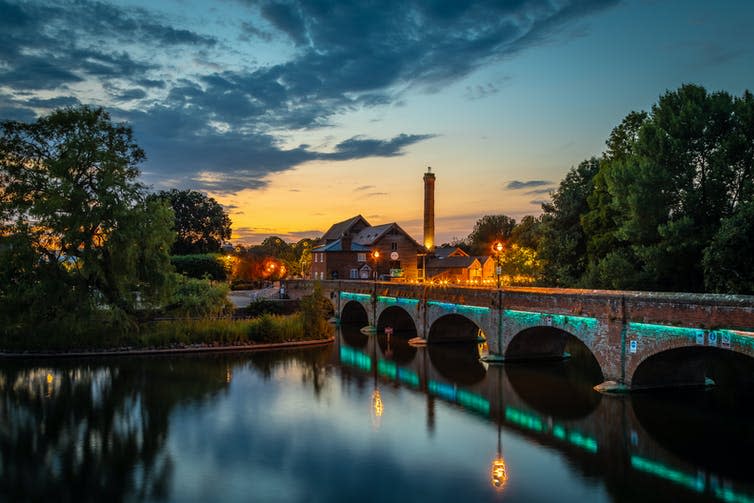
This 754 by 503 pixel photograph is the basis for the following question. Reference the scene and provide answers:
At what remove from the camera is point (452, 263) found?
9369 centimetres

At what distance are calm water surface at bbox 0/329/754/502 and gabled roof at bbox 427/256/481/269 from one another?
59.4 metres

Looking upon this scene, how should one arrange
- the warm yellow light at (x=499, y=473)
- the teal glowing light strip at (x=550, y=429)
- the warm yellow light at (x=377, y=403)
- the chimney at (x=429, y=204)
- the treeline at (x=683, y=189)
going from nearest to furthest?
1. the warm yellow light at (x=499, y=473)
2. the teal glowing light strip at (x=550, y=429)
3. the warm yellow light at (x=377, y=403)
4. the treeline at (x=683, y=189)
5. the chimney at (x=429, y=204)

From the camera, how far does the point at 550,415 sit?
23.0m

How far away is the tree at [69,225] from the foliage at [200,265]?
3590cm

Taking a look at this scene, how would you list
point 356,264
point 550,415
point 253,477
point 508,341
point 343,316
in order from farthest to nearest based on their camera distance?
point 356,264
point 343,316
point 508,341
point 550,415
point 253,477

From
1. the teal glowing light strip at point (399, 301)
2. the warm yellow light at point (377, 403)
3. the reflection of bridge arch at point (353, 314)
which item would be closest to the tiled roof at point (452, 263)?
the reflection of bridge arch at point (353, 314)

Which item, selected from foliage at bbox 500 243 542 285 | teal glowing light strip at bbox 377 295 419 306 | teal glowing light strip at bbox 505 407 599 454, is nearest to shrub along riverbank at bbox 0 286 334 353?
teal glowing light strip at bbox 377 295 419 306

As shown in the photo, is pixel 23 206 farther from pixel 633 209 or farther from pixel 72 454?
pixel 633 209

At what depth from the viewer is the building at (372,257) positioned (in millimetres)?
71625

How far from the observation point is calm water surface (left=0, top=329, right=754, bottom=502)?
1585cm

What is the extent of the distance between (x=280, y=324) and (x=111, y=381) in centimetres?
1487

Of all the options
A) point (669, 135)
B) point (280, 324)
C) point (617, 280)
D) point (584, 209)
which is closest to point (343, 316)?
point (280, 324)

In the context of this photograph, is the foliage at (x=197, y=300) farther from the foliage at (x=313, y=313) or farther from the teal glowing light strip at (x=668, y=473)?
the teal glowing light strip at (x=668, y=473)

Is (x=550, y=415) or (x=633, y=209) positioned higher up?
(x=633, y=209)
